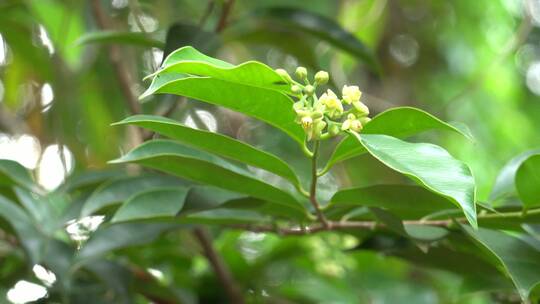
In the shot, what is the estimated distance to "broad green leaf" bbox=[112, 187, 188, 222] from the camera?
835 millimetres

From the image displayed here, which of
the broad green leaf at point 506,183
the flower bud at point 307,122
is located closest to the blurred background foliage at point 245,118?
the broad green leaf at point 506,183

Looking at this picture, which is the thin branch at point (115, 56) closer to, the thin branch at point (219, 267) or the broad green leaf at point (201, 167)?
the thin branch at point (219, 267)

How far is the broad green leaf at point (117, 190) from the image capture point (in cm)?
89

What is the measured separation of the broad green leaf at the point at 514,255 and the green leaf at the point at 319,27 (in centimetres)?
45

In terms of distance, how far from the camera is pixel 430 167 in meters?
0.63

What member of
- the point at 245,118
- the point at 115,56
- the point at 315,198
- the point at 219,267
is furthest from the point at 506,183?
the point at 245,118

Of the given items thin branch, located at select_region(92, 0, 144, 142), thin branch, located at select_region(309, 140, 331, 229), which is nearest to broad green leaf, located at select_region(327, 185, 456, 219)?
thin branch, located at select_region(309, 140, 331, 229)

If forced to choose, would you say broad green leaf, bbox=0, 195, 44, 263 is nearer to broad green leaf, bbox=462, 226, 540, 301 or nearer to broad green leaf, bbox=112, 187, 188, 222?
broad green leaf, bbox=112, 187, 188, 222

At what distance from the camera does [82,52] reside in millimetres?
1706

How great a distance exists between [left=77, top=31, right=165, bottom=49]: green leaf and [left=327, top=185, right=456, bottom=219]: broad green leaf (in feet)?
1.32

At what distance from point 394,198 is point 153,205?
246mm

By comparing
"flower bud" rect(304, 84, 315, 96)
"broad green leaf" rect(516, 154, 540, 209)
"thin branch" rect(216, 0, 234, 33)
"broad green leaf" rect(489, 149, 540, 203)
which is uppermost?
"flower bud" rect(304, 84, 315, 96)

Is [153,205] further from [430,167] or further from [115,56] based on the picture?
[115,56]

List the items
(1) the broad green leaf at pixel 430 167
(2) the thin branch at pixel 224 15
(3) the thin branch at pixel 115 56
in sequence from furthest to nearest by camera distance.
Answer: (3) the thin branch at pixel 115 56
(2) the thin branch at pixel 224 15
(1) the broad green leaf at pixel 430 167
